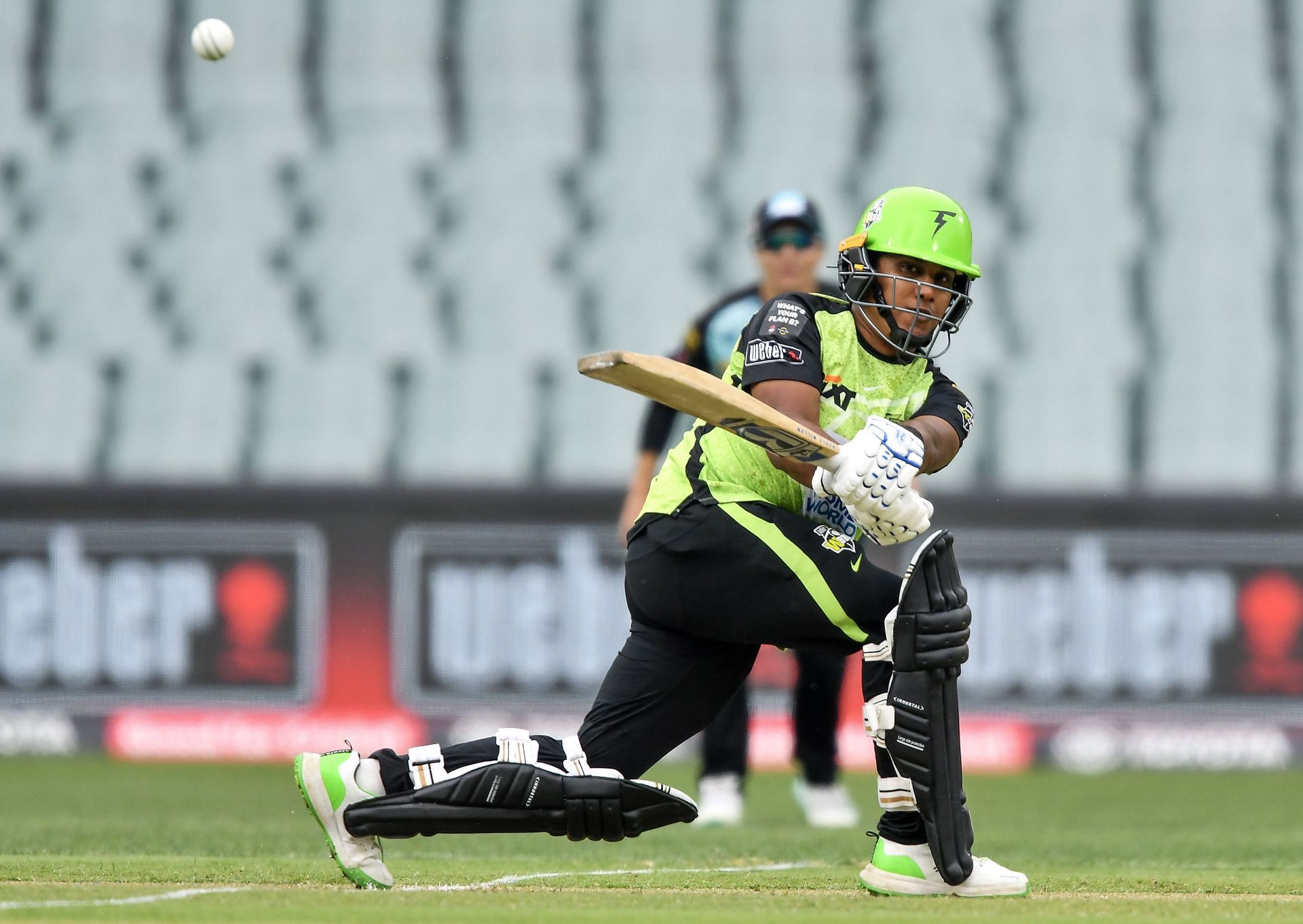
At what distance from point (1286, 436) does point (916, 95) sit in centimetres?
313

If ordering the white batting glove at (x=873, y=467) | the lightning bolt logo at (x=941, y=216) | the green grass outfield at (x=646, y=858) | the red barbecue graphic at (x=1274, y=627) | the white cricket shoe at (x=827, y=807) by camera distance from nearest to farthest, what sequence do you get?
the green grass outfield at (x=646, y=858), the white batting glove at (x=873, y=467), the lightning bolt logo at (x=941, y=216), the white cricket shoe at (x=827, y=807), the red barbecue graphic at (x=1274, y=627)

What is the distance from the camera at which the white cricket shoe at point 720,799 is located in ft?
20.9

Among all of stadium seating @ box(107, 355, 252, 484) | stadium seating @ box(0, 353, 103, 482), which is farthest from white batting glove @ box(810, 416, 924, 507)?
stadium seating @ box(0, 353, 103, 482)

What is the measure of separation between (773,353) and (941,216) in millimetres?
522

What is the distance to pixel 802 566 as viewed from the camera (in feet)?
12.6

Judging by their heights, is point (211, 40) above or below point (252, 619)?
above

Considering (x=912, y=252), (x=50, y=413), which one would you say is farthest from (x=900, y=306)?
(x=50, y=413)

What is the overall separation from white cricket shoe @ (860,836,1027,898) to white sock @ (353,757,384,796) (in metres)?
1.08

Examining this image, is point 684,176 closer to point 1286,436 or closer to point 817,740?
point 1286,436

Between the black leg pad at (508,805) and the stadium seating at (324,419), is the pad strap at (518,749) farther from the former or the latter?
the stadium seating at (324,419)

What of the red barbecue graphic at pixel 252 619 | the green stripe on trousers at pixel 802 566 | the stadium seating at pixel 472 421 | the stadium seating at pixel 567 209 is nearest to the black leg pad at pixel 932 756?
the green stripe on trousers at pixel 802 566

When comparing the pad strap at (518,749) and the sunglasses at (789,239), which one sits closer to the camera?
the pad strap at (518,749)

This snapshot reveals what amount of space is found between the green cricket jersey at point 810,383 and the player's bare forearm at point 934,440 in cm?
4

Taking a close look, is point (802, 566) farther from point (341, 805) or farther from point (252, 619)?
point (252, 619)
